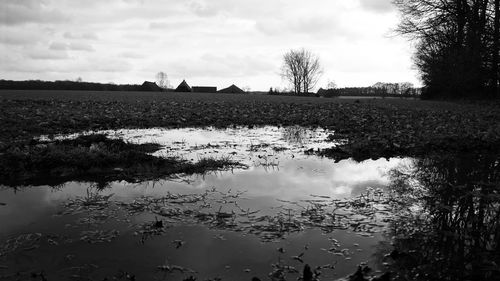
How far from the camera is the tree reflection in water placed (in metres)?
2.84

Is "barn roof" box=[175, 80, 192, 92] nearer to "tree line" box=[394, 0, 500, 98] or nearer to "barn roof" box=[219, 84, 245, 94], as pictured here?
"barn roof" box=[219, 84, 245, 94]

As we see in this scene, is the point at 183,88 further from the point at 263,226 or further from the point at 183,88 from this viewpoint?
the point at 263,226

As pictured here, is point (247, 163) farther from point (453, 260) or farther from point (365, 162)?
point (453, 260)

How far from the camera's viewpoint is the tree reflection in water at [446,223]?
284 cm

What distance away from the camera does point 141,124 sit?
12.0 m

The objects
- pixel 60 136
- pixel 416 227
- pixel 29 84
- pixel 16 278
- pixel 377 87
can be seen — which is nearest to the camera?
pixel 16 278

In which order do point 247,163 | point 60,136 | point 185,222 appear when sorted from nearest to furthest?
1. point 185,222
2. point 247,163
3. point 60,136

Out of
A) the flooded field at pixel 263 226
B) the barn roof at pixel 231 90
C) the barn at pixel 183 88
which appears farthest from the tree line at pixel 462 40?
the barn roof at pixel 231 90

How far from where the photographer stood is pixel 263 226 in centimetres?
378

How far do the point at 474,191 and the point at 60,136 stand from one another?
8757 millimetres

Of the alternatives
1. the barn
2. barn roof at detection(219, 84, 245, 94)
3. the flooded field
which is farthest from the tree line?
barn roof at detection(219, 84, 245, 94)

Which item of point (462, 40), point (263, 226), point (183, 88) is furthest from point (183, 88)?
point (263, 226)

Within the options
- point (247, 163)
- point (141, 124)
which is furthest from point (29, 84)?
point (247, 163)

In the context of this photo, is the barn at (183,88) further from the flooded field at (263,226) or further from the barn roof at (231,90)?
the flooded field at (263,226)
